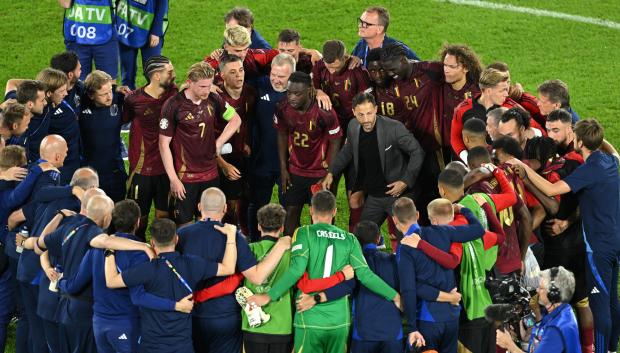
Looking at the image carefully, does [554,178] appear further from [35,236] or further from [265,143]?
[35,236]

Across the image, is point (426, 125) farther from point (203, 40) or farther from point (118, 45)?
point (203, 40)

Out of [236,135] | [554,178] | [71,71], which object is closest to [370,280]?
[554,178]

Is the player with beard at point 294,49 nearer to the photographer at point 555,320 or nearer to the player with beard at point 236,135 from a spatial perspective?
the player with beard at point 236,135

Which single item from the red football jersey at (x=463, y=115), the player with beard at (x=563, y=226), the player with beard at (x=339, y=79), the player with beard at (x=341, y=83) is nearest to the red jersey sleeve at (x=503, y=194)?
the player with beard at (x=563, y=226)

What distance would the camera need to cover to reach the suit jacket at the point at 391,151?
9.91 m

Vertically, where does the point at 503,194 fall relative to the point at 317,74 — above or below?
below

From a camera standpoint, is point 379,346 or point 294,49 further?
point 294,49

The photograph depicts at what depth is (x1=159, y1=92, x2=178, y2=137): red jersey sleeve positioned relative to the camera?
32.8 ft

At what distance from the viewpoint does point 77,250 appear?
8.06 meters

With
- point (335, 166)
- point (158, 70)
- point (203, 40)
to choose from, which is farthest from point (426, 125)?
point (203, 40)

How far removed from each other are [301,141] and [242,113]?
0.74 meters

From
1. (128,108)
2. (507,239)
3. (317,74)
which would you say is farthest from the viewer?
(317,74)

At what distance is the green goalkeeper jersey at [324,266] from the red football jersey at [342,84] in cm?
285

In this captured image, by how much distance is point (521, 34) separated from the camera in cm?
1672
